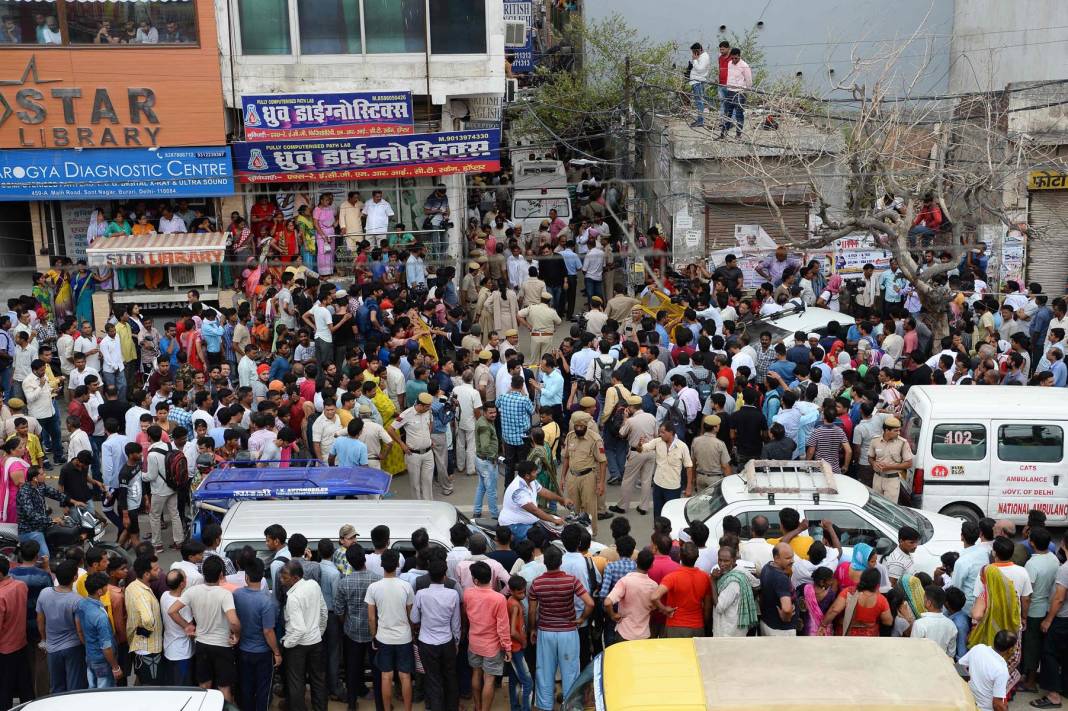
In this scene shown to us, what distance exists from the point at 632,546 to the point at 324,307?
8.57 metres

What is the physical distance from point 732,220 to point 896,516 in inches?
489

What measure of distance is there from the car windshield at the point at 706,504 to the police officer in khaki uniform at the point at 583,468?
49.6 inches

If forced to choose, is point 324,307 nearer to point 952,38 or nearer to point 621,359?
point 621,359

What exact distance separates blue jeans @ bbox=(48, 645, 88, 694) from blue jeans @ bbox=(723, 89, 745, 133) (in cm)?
1524

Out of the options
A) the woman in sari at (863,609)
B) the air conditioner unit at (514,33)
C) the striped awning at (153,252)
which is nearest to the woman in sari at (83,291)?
the striped awning at (153,252)

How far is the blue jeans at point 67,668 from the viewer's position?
9.07m

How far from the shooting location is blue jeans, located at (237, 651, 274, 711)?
29.5 ft

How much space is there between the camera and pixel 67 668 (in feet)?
30.0

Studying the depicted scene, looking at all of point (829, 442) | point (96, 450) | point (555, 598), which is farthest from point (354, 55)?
point (555, 598)

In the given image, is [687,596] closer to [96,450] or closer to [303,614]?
[303,614]

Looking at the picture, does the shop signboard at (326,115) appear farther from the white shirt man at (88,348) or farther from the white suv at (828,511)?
the white suv at (828,511)

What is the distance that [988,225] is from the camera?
22.3 m

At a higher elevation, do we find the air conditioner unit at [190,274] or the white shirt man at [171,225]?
the white shirt man at [171,225]

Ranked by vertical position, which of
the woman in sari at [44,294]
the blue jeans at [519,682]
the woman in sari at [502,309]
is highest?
the woman in sari at [44,294]
